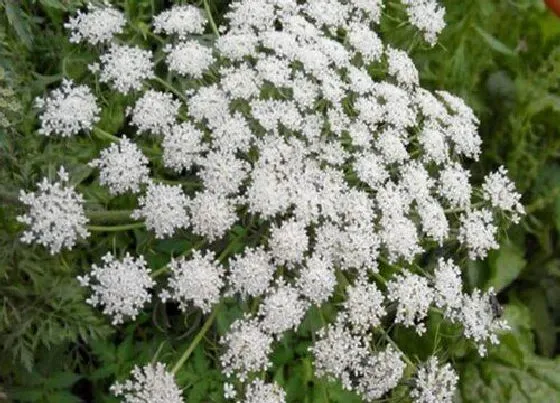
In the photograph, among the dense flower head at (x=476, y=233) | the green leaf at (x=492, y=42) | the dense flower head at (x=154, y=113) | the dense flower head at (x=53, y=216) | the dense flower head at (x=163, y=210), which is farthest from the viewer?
the green leaf at (x=492, y=42)

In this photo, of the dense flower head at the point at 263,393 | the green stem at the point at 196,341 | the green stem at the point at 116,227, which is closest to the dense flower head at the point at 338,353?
the dense flower head at the point at 263,393

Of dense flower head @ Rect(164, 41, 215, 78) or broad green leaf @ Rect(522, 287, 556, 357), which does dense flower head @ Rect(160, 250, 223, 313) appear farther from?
broad green leaf @ Rect(522, 287, 556, 357)

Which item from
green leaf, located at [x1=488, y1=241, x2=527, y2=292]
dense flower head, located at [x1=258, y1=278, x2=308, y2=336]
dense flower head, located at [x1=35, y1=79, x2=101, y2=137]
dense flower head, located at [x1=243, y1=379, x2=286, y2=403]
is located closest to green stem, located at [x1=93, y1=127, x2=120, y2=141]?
dense flower head, located at [x1=35, y1=79, x2=101, y2=137]

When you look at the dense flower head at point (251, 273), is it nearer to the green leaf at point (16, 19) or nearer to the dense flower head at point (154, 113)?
the dense flower head at point (154, 113)

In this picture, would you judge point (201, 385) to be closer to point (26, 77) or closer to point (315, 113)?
point (315, 113)

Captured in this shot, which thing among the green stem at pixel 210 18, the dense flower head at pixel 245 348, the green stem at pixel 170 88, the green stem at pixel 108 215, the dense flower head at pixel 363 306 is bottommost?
the dense flower head at pixel 245 348

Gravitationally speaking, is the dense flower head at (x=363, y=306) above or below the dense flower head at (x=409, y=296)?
below

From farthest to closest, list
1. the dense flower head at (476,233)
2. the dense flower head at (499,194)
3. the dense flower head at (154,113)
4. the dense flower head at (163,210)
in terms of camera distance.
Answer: the dense flower head at (499,194) → the dense flower head at (476,233) → the dense flower head at (154,113) → the dense flower head at (163,210)
